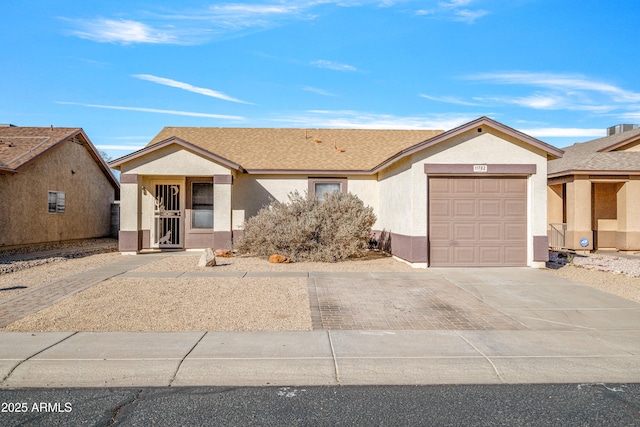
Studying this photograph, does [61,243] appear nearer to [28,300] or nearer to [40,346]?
[28,300]

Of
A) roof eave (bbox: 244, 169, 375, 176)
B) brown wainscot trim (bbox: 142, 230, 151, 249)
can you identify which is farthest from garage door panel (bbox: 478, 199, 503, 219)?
brown wainscot trim (bbox: 142, 230, 151, 249)

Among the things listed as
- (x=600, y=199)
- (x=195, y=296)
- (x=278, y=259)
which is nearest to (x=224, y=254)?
(x=278, y=259)

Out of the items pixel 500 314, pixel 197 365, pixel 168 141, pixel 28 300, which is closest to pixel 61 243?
pixel 168 141

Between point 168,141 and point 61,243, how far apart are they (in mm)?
8146

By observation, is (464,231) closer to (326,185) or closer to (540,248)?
(540,248)

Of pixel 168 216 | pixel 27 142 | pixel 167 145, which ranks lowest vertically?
pixel 168 216

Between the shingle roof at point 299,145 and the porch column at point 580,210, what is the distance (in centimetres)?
723

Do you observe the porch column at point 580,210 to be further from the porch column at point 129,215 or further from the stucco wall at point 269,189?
the porch column at point 129,215

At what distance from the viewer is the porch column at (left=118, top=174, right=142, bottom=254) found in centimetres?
1577

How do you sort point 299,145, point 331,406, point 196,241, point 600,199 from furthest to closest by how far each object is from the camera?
1. point 299,145
2. point 600,199
3. point 196,241
4. point 331,406

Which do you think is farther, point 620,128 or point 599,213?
point 620,128

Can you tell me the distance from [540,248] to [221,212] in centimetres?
1086

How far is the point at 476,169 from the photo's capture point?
1266 centimetres

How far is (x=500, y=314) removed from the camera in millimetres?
7594
